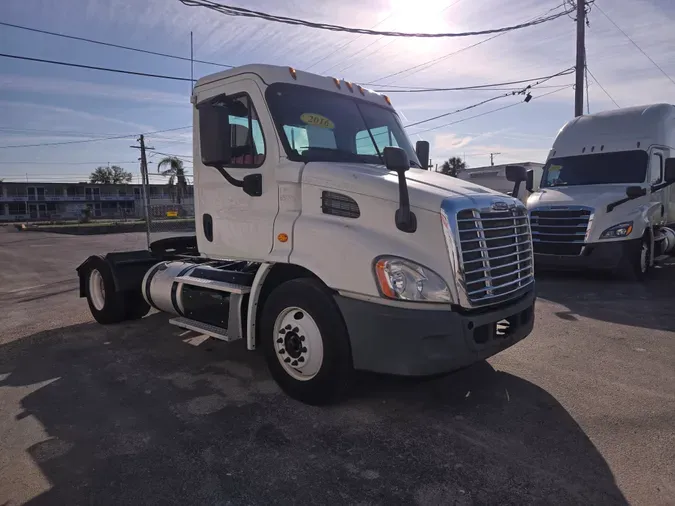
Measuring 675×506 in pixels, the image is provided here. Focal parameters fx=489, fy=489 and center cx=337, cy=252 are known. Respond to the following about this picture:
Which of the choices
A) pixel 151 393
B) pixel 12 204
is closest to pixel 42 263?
pixel 151 393

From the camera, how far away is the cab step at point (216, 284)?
4582 mm

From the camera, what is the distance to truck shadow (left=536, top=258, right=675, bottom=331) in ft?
22.6

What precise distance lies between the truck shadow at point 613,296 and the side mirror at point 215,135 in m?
5.29

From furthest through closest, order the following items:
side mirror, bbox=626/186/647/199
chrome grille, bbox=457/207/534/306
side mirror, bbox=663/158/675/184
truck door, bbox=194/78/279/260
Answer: side mirror, bbox=663/158/675/184 < side mirror, bbox=626/186/647/199 < truck door, bbox=194/78/279/260 < chrome grille, bbox=457/207/534/306

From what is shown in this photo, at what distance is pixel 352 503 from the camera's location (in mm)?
2787

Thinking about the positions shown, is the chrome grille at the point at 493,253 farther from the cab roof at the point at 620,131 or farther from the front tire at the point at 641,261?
the cab roof at the point at 620,131

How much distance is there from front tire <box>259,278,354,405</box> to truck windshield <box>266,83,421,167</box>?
126 cm

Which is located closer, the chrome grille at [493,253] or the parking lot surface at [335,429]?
the parking lot surface at [335,429]

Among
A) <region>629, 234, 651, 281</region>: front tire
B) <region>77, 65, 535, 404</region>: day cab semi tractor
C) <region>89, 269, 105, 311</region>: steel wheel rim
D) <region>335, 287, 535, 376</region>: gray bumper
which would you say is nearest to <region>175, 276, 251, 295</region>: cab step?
<region>77, 65, 535, 404</region>: day cab semi tractor

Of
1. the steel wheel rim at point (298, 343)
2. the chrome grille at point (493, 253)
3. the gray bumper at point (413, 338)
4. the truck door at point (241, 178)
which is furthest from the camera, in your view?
the truck door at point (241, 178)

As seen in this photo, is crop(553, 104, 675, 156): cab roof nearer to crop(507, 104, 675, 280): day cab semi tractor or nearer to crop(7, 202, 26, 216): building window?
crop(507, 104, 675, 280): day cab semi tractor

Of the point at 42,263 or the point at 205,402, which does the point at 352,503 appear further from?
the point at 42,263

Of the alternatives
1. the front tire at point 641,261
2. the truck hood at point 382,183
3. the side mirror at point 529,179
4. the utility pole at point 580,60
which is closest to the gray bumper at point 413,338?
the truck hood at point 382,183

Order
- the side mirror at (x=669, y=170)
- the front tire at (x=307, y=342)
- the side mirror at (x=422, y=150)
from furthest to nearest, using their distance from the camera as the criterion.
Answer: the side mirror at (x=669, y=170)
the side mirror at (x=422, y=150)
the front tire at (x=307, y=342)
